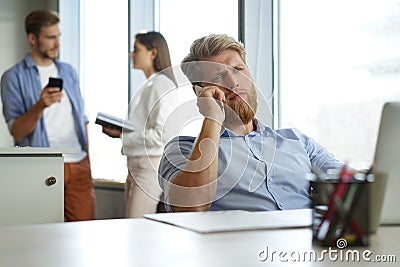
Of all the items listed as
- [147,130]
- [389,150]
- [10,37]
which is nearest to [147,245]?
[389,150]

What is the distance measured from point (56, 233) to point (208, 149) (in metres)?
0.62

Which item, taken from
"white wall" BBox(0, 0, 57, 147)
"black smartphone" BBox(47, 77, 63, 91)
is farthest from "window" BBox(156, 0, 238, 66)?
"white wall" BBox(0, 0, 57, 147)

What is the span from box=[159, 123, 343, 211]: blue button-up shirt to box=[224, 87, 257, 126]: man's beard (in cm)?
4

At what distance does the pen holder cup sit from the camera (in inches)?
30.2

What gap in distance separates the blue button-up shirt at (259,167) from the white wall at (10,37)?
3.65m

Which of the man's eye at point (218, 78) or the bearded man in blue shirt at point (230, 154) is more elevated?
the man's eye at point (218, 78)

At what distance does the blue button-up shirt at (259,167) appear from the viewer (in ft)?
4.89

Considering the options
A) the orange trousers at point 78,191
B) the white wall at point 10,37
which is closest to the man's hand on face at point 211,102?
the orange trousers at point 78,191

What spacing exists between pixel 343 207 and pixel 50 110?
10.7ft

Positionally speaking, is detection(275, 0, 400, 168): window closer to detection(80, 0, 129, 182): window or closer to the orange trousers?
the orange trousers

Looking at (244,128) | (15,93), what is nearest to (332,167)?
(244,128)

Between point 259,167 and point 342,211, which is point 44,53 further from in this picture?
point 342,211

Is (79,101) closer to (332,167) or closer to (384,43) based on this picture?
(384,43)

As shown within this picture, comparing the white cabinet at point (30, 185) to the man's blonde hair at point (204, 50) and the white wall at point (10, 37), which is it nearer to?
the man's blonde hair at point (204, 50)
